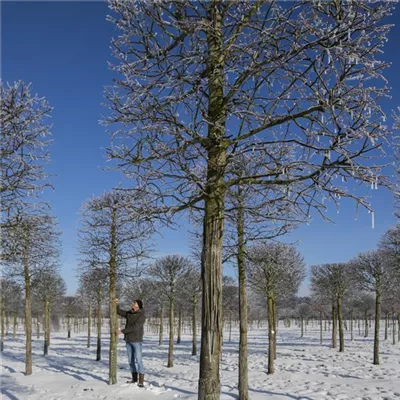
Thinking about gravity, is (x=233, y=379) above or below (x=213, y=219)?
below

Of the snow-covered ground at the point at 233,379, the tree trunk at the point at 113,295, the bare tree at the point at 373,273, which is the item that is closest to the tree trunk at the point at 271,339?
the snow-covered ground at the point at 233,379

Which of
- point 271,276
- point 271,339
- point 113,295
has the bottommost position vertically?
point 271,339

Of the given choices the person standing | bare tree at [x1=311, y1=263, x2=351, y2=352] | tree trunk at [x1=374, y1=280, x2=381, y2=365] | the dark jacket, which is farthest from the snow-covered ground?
bare tree at [x1=311, y1=263, x2=351, y2=352]

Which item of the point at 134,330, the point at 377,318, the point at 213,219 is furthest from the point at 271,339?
the point at 213,219

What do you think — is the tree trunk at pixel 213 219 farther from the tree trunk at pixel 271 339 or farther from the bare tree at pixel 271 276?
the tree trunk at pixel 271 339

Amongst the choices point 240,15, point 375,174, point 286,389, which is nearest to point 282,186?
point 375,174

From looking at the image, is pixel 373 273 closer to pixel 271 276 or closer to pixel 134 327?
pixel 271 276

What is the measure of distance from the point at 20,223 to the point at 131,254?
6.89 meters

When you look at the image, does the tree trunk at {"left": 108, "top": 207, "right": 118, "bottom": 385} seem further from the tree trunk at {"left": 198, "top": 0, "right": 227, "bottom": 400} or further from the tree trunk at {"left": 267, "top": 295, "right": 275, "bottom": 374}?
the tree trunk at {"left": 198, "top": 0, "right": 227, "bottom": 400}

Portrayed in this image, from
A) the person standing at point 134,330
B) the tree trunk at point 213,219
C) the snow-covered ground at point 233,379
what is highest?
the tree trunk at point 213,219

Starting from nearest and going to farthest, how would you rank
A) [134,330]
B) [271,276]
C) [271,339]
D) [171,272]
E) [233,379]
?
[134,330] → [233,379] → [271,339] → [271,276] → [171,272]

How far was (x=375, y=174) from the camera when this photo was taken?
13.0 ft

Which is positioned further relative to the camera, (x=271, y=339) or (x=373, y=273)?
(x=373, y=273)

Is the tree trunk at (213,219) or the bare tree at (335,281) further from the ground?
the tree trunk at (213,219)
